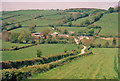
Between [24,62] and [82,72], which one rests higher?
[82,72]

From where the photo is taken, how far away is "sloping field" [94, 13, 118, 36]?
88.9 metres

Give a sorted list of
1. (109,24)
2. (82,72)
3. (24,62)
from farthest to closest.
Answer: (109,24) → (24,62) → (82,72)

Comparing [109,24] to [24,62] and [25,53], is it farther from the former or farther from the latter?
[24,62]

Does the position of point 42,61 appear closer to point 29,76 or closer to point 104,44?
point 29,76

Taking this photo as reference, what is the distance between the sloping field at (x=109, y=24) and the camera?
8894 centimetres

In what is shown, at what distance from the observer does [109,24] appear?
104 metres

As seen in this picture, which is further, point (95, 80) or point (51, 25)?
point (51, 25)

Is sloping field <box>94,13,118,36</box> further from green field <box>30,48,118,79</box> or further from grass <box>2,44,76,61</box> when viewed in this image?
green field <box>30,48,118,79</box>

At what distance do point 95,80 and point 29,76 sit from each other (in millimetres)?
7648

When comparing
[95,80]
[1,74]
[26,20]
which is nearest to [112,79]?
[95,80]

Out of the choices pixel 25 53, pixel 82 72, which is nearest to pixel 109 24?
pixel 25 53

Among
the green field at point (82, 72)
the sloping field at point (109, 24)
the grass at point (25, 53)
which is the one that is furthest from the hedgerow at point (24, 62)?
the sloping field at point (109, 24)

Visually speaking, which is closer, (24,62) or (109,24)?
(24,62)

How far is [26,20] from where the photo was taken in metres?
112
